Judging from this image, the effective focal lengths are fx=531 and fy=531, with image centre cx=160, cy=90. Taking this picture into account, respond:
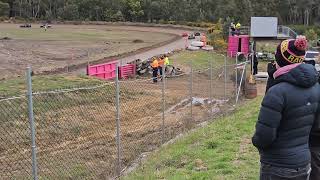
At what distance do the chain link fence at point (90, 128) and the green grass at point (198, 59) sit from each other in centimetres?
1660

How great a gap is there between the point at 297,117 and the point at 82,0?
110 meters

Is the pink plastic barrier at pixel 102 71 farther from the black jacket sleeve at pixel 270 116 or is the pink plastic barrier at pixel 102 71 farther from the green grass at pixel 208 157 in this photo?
the black jacket sleeve at pixel 270 116

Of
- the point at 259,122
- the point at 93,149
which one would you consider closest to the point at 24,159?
the point at 93,149

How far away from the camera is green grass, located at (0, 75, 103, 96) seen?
63.7 feet

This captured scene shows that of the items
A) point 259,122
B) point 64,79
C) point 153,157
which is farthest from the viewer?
point 64,79

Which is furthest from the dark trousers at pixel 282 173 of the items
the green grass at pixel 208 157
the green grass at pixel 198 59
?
the green grass at pixel 198 59

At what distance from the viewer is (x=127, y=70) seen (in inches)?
1296

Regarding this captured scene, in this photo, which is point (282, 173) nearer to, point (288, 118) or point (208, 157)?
point (288, 118)

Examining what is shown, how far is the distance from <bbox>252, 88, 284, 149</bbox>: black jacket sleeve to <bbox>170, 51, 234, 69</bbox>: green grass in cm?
3230

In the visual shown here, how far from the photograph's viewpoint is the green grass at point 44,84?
1941cm

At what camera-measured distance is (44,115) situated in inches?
603

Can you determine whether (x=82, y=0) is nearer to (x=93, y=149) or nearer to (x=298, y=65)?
(x=93, y=149)

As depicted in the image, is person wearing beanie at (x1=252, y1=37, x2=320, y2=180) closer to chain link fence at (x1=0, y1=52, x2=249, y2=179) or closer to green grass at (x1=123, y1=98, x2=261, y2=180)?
green grass at (x1=123, y1=98, x2=261, y2=180)

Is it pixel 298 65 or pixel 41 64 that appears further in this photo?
pixel 41 64
